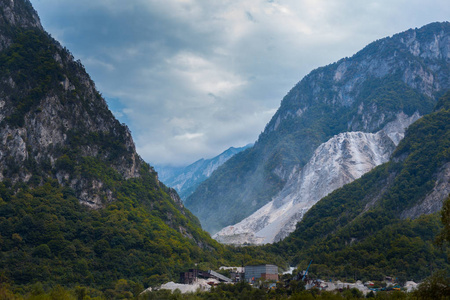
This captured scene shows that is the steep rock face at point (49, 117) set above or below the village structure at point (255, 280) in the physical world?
above

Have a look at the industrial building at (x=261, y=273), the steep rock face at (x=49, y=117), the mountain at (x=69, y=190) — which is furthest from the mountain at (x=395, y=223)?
the steep rock face at (x=49, y=117)

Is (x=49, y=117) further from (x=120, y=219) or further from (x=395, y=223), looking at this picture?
(x=395, y=223)

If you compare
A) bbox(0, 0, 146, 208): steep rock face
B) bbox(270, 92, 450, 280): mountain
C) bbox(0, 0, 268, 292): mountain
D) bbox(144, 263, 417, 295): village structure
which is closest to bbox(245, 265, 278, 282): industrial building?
bbox(144, 263, 417, 295): village structure

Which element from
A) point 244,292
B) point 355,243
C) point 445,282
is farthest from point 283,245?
point 445,282

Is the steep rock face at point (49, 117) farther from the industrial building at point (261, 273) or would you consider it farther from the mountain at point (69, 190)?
the industrial building at point (261, 273)

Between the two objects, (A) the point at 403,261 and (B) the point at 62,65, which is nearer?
(A) the point at 403,261

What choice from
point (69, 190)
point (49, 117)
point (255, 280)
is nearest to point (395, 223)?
point (255, 280)

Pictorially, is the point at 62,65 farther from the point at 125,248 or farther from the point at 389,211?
the point at 389,211
